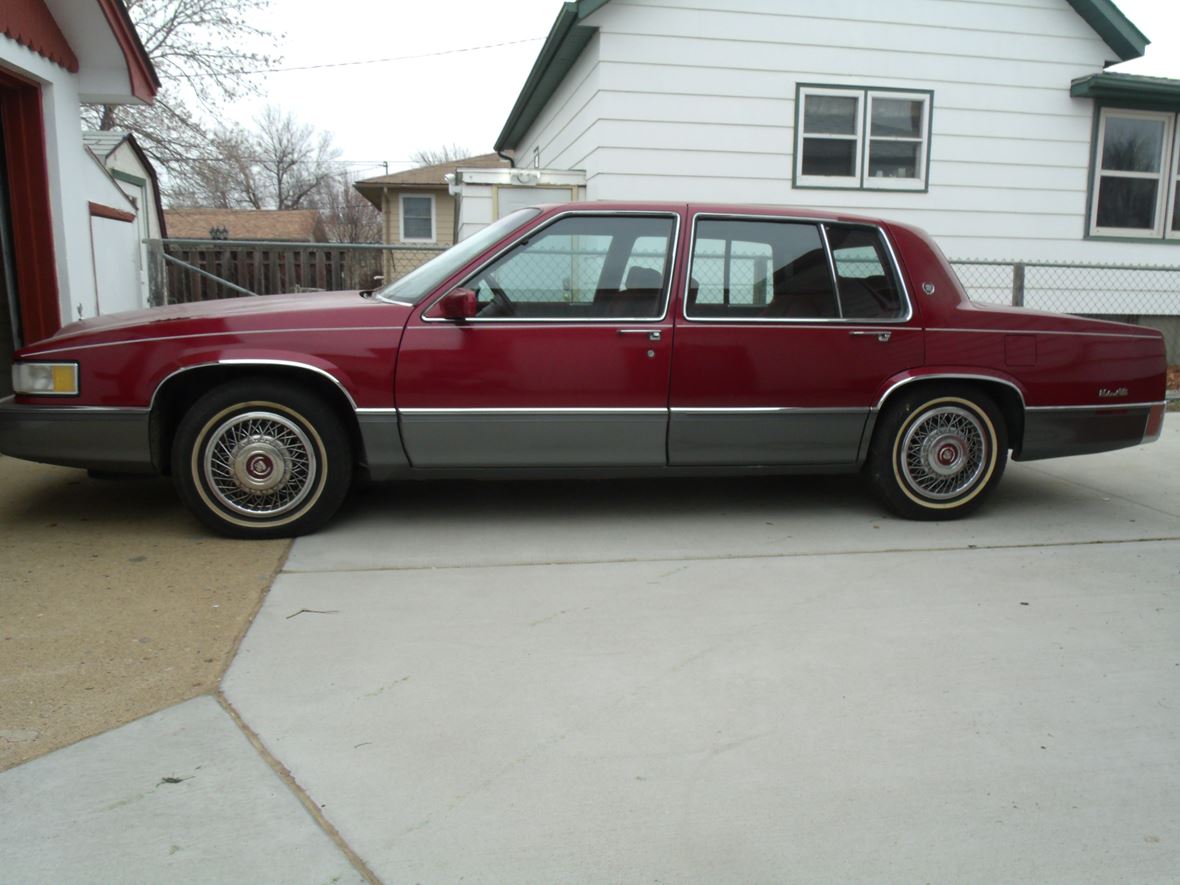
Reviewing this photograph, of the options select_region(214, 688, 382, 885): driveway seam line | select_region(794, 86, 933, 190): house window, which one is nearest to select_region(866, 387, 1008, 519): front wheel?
select_region(214, 688, 382, 885): driveway seam line

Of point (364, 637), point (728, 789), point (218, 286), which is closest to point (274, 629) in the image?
point (364, 637)

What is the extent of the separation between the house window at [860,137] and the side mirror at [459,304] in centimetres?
726

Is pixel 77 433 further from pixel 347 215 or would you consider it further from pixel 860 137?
pixel 347 215

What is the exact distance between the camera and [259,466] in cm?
477

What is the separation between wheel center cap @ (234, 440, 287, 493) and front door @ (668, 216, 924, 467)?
1.99m

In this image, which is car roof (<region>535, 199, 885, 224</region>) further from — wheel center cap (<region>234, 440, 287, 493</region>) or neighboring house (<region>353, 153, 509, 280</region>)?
neighboring house (<region>353, 153, 509, 280</region>)

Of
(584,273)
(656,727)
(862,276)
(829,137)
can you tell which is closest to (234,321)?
(584,273)

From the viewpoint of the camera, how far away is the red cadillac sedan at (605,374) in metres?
4.70

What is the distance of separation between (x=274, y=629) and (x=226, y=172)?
27993 mm

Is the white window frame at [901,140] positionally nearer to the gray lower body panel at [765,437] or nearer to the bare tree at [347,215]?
the gray lower body panel at [765,437]

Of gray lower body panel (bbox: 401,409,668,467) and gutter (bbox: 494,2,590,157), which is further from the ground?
gutter (bbox: 494,2,590,157)

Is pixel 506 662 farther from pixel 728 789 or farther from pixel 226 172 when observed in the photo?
pixel 226 172

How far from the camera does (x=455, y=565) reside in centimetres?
457

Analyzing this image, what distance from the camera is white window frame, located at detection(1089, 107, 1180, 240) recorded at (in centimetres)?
1183
